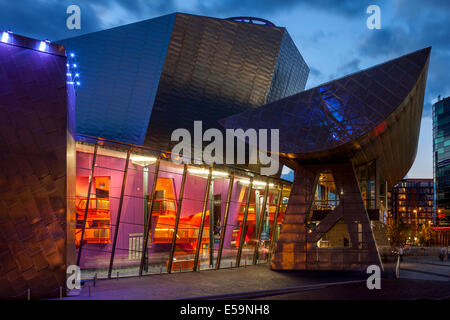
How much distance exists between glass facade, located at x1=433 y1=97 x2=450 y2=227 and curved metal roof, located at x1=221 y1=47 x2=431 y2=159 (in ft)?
315

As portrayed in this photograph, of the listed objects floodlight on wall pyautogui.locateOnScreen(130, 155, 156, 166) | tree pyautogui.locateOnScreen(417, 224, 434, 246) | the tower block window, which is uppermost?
floodlight on wall pyautogui.locateOnScreen(130, 155, 156, 166)

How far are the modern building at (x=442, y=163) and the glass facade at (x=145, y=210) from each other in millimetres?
91665

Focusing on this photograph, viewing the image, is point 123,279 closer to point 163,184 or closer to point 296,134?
point 163,184

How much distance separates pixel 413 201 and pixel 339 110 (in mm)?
143945

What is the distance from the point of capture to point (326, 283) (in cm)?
1733

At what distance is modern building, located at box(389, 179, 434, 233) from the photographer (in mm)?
146375

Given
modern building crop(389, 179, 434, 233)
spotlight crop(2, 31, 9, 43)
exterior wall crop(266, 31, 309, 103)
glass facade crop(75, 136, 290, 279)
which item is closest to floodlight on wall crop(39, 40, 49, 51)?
spotlight crop(2, 31, 9, 43)

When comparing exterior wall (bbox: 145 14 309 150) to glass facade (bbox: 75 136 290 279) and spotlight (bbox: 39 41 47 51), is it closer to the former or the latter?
glass facade (bbox: 75 136 290 279)

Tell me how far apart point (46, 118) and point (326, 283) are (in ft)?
41.4

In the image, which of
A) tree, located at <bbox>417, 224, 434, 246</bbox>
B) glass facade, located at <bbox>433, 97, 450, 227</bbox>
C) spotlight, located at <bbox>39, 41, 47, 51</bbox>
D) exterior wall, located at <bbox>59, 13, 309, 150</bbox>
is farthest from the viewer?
glass facade, located at <bbox>433, 97, 450, 227</bbox>

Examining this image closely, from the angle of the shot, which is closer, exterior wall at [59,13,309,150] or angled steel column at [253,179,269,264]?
exterior wall at [59,13,309,150]

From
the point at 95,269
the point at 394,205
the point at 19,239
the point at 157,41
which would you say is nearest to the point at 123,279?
the point at 95,269

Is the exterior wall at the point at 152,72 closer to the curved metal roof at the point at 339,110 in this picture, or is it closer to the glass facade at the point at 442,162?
the curved metal roof at the point at 339,110

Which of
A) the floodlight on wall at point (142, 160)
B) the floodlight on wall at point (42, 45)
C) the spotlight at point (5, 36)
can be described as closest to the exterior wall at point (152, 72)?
the floodlight on wall at point (142, 160)
